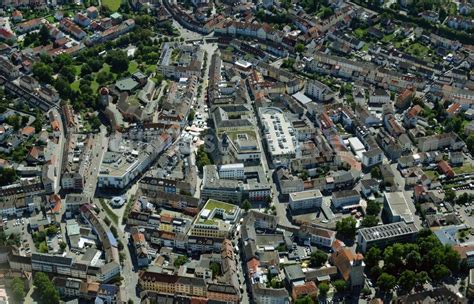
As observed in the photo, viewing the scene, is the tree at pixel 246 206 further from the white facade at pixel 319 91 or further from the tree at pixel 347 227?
the white facade at pixel 319 91

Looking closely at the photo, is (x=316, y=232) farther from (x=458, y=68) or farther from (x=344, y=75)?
(x=458, y=68)

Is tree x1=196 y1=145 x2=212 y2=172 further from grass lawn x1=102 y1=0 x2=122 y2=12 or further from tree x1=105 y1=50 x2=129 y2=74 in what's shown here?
grass lawn x1=102 y1=0 x2=122 y2=12

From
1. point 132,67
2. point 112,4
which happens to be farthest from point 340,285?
point 112,4

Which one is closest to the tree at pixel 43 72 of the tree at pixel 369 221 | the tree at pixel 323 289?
the tree at pixel 369 221

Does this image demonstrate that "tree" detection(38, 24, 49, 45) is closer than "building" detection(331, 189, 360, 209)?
→ No

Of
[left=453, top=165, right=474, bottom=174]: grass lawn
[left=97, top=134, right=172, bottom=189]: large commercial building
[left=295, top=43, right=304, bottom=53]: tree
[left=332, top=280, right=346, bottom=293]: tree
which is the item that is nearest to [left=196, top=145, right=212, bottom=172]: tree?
[left=97, top=134, right=172, bottom=189]: large commercial building

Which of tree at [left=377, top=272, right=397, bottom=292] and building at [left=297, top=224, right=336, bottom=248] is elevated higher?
tree at [left=377, top=272, right=397, bottom=292]
